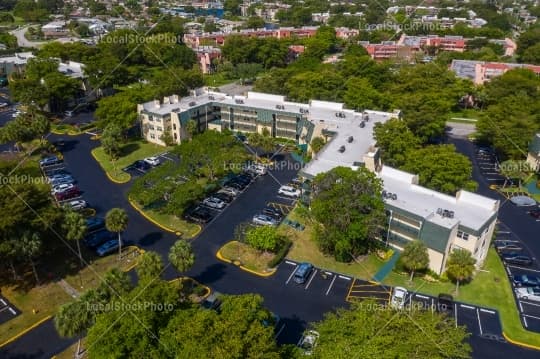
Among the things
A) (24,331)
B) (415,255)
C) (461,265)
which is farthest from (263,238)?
(24,331)

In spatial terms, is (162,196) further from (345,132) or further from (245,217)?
(345,132)

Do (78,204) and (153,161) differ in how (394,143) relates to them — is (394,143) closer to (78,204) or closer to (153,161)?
(153,161)

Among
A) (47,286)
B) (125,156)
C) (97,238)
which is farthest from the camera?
(125,156)

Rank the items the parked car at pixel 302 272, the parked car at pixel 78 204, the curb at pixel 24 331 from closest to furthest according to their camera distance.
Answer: the curb at pixel 24 331
the parked car at pixel 302 272
the parked car at pixel 78 204

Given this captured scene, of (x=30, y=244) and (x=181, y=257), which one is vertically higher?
(x=30, y=244)

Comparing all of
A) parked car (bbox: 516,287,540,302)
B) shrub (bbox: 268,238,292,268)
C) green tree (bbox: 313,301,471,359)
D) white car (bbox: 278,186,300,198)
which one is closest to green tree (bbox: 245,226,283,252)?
shrub (bbox: 268,238,292,268)

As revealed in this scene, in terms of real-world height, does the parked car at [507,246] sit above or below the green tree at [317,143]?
below

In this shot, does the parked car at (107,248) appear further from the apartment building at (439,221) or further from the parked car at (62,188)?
the apartment building at (439,221)

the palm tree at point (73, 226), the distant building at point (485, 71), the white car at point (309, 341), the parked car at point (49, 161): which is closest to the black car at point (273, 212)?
the white car at point (309, 341)
